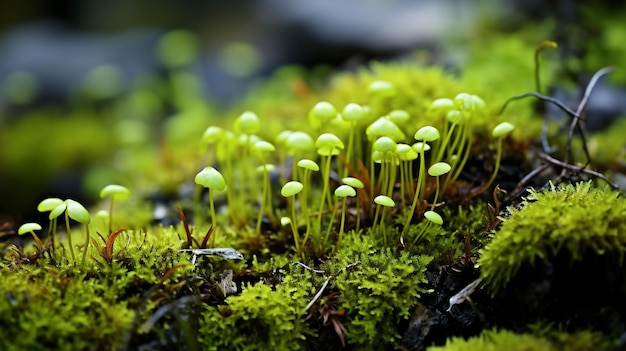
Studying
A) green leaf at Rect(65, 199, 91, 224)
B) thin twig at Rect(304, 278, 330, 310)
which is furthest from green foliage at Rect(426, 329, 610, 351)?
green leaf at Rect(65, 199, 91, 224)

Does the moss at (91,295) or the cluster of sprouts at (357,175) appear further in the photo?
the cluster of sprouts at (357,175)

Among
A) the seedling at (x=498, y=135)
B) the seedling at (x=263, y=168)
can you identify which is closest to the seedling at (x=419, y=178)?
the seedling at (x=498, y=135)

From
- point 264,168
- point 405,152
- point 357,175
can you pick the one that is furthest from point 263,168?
point 405,152

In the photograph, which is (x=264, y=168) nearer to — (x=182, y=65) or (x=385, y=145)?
(x=385, y=145)

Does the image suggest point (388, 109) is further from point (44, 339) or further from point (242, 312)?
point (44, 339)

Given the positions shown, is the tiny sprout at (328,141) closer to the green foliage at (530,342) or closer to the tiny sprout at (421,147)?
the tiny sprout at (421,147)

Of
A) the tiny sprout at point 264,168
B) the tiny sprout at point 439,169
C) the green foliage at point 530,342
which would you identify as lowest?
the green foliage at point 530,342
